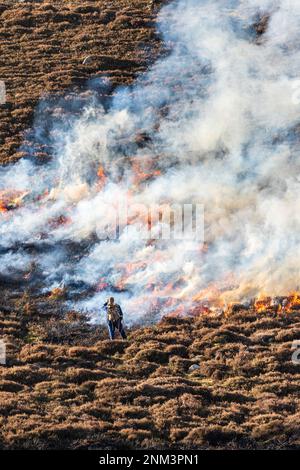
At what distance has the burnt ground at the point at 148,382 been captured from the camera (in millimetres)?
19391

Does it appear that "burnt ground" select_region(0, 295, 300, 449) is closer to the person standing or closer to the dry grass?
the person standing

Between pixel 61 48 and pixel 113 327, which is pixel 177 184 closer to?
pixel 113 327

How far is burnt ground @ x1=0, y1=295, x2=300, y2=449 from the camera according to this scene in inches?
763

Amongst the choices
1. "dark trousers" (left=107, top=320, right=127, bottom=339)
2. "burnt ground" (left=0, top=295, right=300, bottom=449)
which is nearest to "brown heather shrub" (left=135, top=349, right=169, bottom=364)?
"burnt ground" (left=0, top=295, right=300, bottom=449)

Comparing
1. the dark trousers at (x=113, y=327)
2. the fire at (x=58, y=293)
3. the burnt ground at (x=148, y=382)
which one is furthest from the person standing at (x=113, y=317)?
the fire at (x=58, y=293)

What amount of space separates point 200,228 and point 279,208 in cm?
285

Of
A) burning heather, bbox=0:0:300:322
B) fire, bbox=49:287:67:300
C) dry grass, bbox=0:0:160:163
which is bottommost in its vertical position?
fire, bbox=49:287:67:300

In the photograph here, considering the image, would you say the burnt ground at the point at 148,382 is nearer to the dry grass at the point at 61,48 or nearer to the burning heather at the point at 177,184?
the burning heather at the point at 177,184

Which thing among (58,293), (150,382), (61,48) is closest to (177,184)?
(58,293)

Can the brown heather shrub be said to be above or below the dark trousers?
below

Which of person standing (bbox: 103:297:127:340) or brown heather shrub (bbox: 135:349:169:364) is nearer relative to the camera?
brown heather shrub (bbox: 135:349:169:364)

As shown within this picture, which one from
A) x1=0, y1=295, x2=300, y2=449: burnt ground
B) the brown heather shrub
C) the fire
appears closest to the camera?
x1=0, y1=295, x2=300, y2=449: burnt ground

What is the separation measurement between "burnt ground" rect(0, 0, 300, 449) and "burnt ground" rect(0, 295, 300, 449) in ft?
0.09

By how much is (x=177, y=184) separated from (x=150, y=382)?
12767 mm
